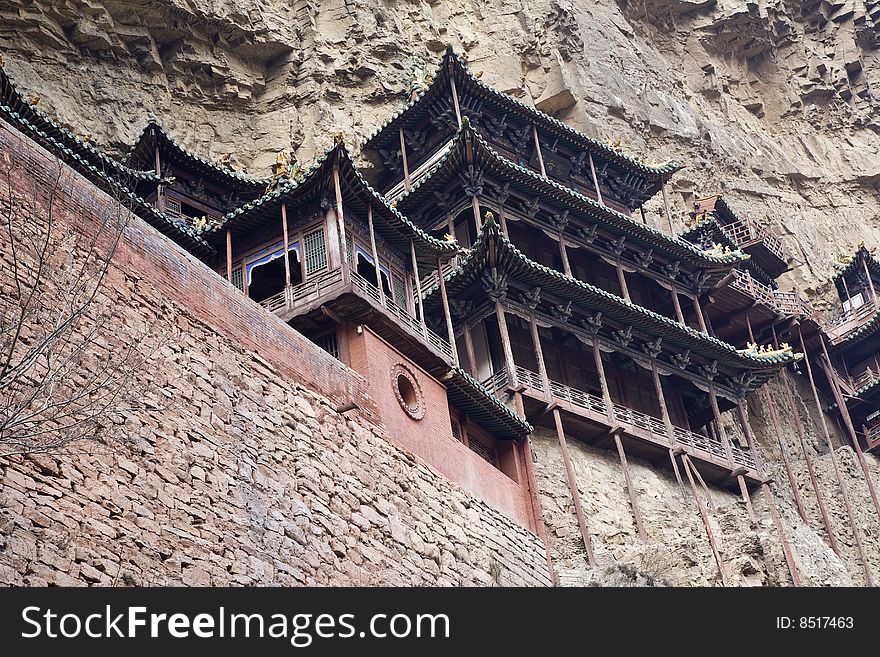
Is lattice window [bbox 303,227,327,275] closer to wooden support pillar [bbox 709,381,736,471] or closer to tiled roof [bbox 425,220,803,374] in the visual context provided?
tiled roof [bbox 425,220,803,374]

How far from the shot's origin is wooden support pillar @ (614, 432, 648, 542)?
2195 centimetres

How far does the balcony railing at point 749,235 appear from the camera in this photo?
117ft

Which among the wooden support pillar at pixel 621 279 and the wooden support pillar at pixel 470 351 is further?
the wooden support pillar at pixel 621 279

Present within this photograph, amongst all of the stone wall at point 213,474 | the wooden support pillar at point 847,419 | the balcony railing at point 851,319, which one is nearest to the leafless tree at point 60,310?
the stone wall at point 213,474

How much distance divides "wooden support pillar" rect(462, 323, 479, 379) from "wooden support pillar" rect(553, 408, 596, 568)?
1.98 metres

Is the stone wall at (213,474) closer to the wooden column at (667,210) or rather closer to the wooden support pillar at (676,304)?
the wooden support pillar at (676,304)

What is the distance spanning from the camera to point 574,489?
2131 centimetres

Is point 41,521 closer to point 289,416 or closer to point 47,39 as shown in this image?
point 289,416

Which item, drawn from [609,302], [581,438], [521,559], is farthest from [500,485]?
[609,302]

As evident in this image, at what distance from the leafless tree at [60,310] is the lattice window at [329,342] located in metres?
5.51

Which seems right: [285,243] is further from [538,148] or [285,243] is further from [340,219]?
[538,148]

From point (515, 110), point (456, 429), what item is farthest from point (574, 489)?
point (515, 110)

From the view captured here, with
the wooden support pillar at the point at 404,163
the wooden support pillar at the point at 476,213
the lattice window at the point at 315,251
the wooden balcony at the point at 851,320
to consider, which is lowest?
the lattice window at the point at 315,251

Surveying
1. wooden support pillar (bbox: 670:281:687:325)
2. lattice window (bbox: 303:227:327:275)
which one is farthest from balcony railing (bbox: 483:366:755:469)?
lattice window (bbox: 303:227:327:275)
